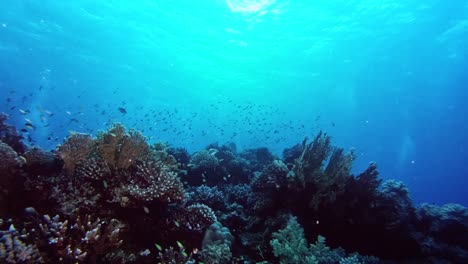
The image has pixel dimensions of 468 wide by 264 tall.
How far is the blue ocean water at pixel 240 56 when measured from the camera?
27.9 meters

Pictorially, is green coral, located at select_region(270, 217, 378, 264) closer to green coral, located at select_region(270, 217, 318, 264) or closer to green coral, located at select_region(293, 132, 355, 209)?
green coral, located at select_region(270, 217, 318, 264)

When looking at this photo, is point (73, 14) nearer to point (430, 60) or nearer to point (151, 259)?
point (151, 259)

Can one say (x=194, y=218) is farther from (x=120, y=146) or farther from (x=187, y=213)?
(x=120, y=146)

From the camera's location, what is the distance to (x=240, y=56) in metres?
40.5

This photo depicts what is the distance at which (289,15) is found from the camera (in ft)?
93.2

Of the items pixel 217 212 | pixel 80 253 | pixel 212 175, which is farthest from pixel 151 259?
pixel 212 175

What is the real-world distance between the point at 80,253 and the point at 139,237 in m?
1.64

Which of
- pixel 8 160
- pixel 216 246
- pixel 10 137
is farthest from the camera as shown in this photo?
pixel 10 137

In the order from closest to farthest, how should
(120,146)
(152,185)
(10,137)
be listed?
(152,185), (120,146), (10,137)

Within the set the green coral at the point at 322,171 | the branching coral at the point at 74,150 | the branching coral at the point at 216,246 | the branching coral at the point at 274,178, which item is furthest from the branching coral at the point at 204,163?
the branching coral at the point at 74,150

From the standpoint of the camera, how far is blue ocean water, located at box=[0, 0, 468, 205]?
2791 centimetres

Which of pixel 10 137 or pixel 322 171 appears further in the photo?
pixel 10 137

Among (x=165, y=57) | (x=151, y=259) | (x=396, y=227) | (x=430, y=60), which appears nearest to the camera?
(x=151, y=259)

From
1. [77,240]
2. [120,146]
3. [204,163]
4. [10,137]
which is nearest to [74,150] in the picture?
[120,146]
